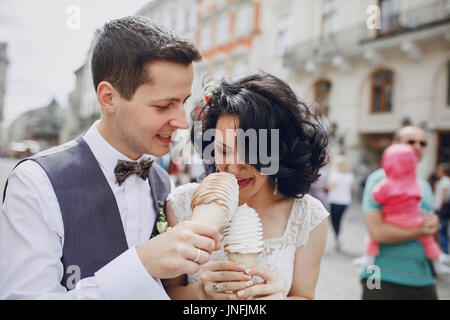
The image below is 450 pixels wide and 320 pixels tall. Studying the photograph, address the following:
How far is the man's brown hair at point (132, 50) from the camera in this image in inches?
49.3

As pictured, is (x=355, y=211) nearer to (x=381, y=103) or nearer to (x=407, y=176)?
(x=381, y=103)

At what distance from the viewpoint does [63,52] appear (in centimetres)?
147

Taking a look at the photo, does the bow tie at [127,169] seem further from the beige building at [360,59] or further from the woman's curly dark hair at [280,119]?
the beige building at [360,59]

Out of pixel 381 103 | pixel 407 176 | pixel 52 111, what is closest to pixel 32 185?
pixel 52 111

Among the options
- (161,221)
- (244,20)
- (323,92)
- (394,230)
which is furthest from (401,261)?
(244,20)

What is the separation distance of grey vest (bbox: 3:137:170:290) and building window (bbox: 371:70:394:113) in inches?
454

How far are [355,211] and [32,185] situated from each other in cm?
965

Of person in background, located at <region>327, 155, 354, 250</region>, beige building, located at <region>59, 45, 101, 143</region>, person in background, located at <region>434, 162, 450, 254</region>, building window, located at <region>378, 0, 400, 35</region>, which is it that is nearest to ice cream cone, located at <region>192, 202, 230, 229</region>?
beige building, located at <region>59, 45, 101, 143</region>

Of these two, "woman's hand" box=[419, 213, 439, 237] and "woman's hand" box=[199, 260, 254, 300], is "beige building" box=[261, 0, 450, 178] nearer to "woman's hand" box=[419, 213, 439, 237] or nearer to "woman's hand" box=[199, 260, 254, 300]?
"woman's hand" box=[419, 213, 439, 237]

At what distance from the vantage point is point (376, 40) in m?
10.5

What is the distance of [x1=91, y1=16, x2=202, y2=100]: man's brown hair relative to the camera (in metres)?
1.25

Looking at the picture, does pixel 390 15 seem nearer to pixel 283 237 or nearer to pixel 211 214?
pixel 283 237

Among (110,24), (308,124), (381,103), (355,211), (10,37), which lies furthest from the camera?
(381,103)

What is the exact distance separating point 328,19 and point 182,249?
12.6 m
